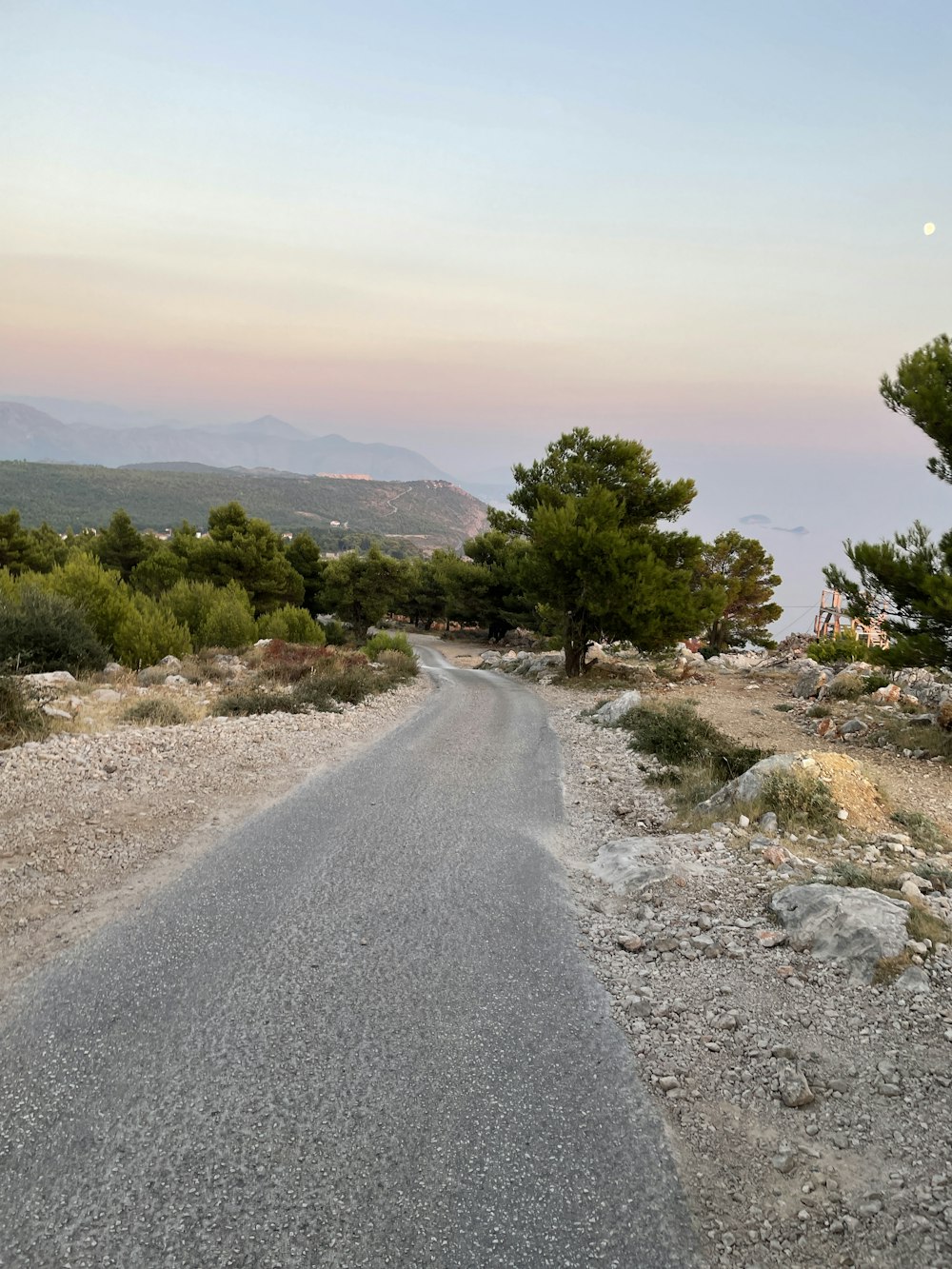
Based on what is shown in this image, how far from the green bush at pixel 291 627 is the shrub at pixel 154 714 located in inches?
573

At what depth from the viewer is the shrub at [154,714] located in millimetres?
10898

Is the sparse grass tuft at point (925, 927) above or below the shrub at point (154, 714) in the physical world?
above

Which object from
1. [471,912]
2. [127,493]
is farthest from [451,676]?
[127,493]

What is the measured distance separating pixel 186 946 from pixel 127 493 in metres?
148

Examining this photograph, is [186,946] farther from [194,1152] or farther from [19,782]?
[19,782]

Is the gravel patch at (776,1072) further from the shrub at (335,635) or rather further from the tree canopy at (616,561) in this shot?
the shrub at (335,635)

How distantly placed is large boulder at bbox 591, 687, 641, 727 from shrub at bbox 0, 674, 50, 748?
1067 centimetres

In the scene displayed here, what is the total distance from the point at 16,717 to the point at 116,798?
3.29 metres

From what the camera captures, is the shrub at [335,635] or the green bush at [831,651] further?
the shrub at [335,635]

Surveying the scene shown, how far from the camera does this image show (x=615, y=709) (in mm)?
15500

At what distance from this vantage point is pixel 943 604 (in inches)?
423

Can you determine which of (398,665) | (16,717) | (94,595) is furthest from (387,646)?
(16,717)

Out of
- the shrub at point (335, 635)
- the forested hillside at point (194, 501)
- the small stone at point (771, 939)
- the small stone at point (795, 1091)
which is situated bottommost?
the shrub at point (335, 635)

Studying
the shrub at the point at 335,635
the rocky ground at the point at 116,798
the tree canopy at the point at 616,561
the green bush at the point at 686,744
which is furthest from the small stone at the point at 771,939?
the shrub at the point at 335,635
